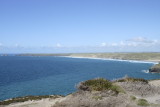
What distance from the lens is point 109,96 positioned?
1103 inches

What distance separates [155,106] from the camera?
986 inches

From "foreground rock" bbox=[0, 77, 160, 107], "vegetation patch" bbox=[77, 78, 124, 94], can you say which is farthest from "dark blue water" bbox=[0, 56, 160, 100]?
"foreground rock" bbox=[0, 77, 160, 107]

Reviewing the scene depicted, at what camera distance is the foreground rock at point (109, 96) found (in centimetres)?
2675

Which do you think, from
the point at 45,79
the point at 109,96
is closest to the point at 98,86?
the point at 109,96

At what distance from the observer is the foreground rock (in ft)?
87.8

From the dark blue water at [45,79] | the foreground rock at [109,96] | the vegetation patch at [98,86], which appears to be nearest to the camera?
the foreground rock at [109,96]

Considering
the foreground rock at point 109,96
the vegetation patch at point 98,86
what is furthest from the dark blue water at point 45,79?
the foreground rock at point 109,96

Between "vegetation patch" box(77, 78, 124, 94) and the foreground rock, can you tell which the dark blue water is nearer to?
"vegetation patch" box(77, 78, 124, 94)

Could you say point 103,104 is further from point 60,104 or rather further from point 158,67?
point 158,67

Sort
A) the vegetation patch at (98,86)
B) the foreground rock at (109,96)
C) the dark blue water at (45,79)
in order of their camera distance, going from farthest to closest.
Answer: the dark blue water at (45,79), the vegetation patch at (98,86), the foreground rock at (109,96)

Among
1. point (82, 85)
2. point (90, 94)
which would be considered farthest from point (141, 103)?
point (82, 85)

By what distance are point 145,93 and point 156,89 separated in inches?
142

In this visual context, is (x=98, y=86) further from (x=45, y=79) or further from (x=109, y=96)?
(x=45, y=79)

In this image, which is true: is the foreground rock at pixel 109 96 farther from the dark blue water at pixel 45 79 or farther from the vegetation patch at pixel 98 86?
the dark blue water at pixel 45 79
